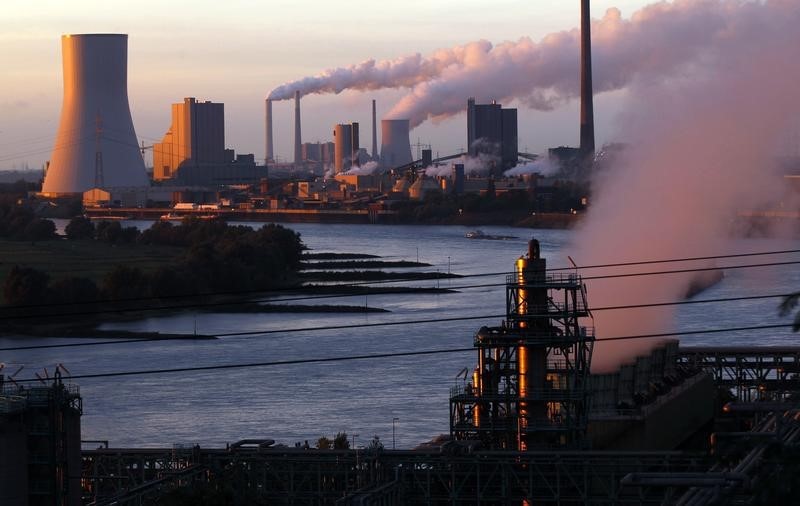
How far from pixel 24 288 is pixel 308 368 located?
521cm

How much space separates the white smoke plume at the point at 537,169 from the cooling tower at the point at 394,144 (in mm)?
5082

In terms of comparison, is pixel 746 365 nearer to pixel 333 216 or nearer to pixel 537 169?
pixel 333 216

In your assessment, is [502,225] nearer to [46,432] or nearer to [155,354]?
[155,354]

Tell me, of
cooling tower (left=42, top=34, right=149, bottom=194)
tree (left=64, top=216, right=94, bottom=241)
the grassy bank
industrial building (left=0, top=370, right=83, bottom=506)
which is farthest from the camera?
cooling tower (left=42, top=34, right=149, bottom=194)

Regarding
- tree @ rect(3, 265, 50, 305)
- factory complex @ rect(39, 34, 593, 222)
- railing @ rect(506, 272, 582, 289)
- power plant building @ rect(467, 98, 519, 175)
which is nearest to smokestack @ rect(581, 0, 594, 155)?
factory complex @ rect(39, 34, 593, 222)

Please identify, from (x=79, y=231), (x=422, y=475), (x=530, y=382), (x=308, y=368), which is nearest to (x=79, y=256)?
(x=79, y=231)

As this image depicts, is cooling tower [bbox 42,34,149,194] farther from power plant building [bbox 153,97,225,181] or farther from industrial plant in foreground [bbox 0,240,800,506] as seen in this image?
industrial plant in foreground [bbox 0,240,800,506]

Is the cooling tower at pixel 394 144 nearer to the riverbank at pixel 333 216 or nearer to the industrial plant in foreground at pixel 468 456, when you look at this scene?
the riverbank at pixel 333 216

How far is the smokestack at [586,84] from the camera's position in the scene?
3062cm

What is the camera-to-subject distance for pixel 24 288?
14.2 meters

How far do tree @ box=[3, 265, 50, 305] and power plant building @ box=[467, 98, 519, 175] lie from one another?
29569 mm

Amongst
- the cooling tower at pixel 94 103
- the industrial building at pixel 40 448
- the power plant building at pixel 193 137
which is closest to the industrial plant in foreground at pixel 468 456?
the industrial building at pixel 40 448

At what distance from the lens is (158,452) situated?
199 inches

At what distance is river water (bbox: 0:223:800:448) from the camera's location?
7.54 meters
